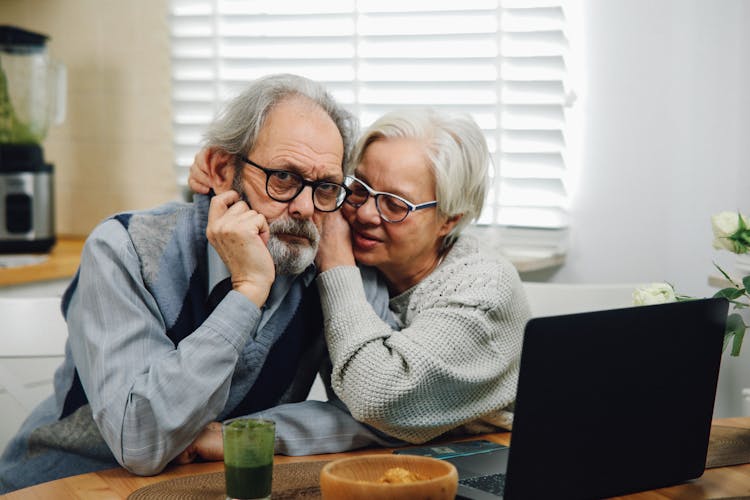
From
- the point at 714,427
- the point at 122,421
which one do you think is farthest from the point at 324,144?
the point at 714,427

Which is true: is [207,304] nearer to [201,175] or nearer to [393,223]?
[201,175]

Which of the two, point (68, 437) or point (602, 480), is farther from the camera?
point (68, 437)

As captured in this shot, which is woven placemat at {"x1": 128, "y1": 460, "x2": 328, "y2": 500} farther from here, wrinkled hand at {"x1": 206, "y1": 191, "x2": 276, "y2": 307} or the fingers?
the fingers

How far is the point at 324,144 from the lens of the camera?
1462 mm

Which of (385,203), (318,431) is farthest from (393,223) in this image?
(318,431)

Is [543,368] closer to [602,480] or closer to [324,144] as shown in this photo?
[602,480]

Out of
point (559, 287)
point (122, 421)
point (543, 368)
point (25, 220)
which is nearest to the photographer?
point (543, 368)

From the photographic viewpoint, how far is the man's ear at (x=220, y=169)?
1.51m

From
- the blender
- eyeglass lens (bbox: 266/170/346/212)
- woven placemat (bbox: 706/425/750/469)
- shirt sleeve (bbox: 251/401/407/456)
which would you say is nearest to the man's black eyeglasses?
eyeglass lens (bbox: 266/170/346/212)

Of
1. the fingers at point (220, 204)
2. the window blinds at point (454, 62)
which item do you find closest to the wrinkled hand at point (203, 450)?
the fingers at point (220, 204)

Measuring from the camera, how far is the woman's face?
1.57m

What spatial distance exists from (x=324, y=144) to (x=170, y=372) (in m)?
0.45

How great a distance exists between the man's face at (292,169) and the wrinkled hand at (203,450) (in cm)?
30

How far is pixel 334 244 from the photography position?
1551 mm
